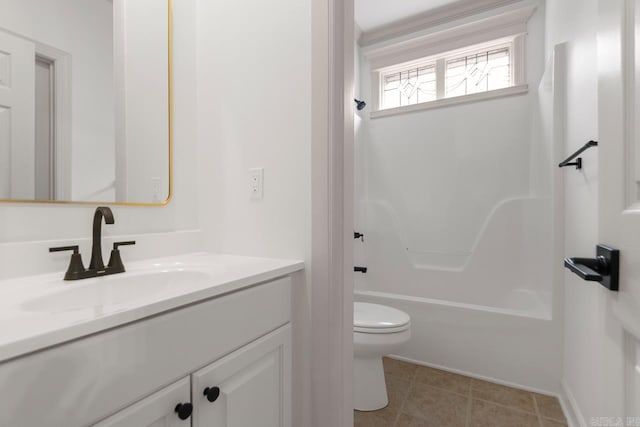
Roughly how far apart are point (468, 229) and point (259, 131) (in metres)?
1.89

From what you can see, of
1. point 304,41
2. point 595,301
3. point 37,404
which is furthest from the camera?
point 595,301

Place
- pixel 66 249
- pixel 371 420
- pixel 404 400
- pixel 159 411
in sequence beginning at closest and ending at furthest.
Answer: pixel 159 411
pixel 66 249
pixel 371 420
pixel 404 400

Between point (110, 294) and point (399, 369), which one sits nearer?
point (110, 294)

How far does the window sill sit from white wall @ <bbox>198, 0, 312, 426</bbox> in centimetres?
175

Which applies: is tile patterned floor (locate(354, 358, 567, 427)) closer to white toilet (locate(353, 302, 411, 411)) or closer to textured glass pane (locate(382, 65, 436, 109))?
white toilet (locate(353, 302, 411, 411))

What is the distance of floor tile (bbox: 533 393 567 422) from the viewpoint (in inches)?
57.3

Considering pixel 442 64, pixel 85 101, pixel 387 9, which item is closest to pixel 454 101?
pixel 442 64

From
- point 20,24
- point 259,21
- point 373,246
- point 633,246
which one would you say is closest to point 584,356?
point 633,246

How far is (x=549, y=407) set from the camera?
1521mm

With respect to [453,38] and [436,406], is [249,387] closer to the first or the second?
[436,406]

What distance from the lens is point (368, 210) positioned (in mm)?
2676

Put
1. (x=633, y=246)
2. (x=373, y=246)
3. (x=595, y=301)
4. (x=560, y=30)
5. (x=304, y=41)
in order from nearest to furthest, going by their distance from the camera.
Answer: (x=633, y=246)
(x=304, y=41)
(x=595, y=301)
(x=560, y=30)
(x=373, y=246)

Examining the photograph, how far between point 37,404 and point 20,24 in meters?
1.00

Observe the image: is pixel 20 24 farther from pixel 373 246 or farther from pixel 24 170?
pixel 373 246
